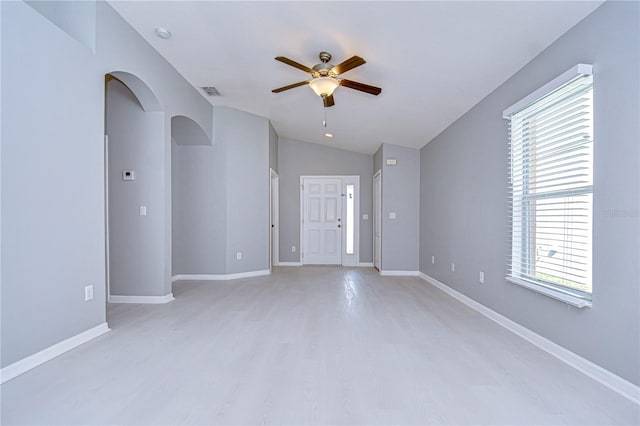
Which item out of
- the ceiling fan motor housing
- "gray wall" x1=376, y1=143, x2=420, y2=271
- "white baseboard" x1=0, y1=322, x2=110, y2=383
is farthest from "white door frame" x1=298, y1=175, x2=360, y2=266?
"white baseboard" x1=0, y1=322, x2=110, y2=383

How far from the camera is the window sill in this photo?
2.06 metres

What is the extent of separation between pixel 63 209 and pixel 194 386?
163 cm

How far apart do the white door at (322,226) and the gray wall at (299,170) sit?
0.22 meters

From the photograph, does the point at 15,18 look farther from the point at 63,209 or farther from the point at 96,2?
the point at 63,209

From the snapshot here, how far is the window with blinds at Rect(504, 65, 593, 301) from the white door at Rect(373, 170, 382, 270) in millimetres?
3194

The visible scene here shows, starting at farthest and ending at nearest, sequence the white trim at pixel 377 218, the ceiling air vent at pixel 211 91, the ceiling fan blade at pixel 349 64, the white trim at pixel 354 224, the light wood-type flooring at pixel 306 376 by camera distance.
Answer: the white trim at pixel 354 224, the white trim at pixel 377 218, the ceiling air vent at pixel 211 91, the ceiling fan blade at pixel 349 64, the light wood-type flooring at pixel 306 376

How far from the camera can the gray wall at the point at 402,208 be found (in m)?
5.86

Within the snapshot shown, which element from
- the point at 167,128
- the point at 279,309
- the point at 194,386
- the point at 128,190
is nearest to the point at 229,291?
the point at 279,309

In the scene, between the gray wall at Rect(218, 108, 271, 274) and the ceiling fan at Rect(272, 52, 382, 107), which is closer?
the ceiling fan at Rect(272, 52, 382, 107)

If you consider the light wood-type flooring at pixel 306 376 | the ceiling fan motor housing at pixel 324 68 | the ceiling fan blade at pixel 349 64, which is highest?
the ceiling fan motor housing at pixel 324 68

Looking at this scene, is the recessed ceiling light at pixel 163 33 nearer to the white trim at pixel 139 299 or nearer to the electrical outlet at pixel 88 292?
the electrical outlet at pixel 88 292

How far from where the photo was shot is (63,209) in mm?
2311

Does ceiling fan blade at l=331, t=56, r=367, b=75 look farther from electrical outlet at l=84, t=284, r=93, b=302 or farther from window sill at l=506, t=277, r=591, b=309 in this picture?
electrical outlet at l=84, t=284, r=93, b=302

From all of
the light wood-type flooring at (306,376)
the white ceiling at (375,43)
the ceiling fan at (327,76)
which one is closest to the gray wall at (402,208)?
the white ceiling at (375,43)
